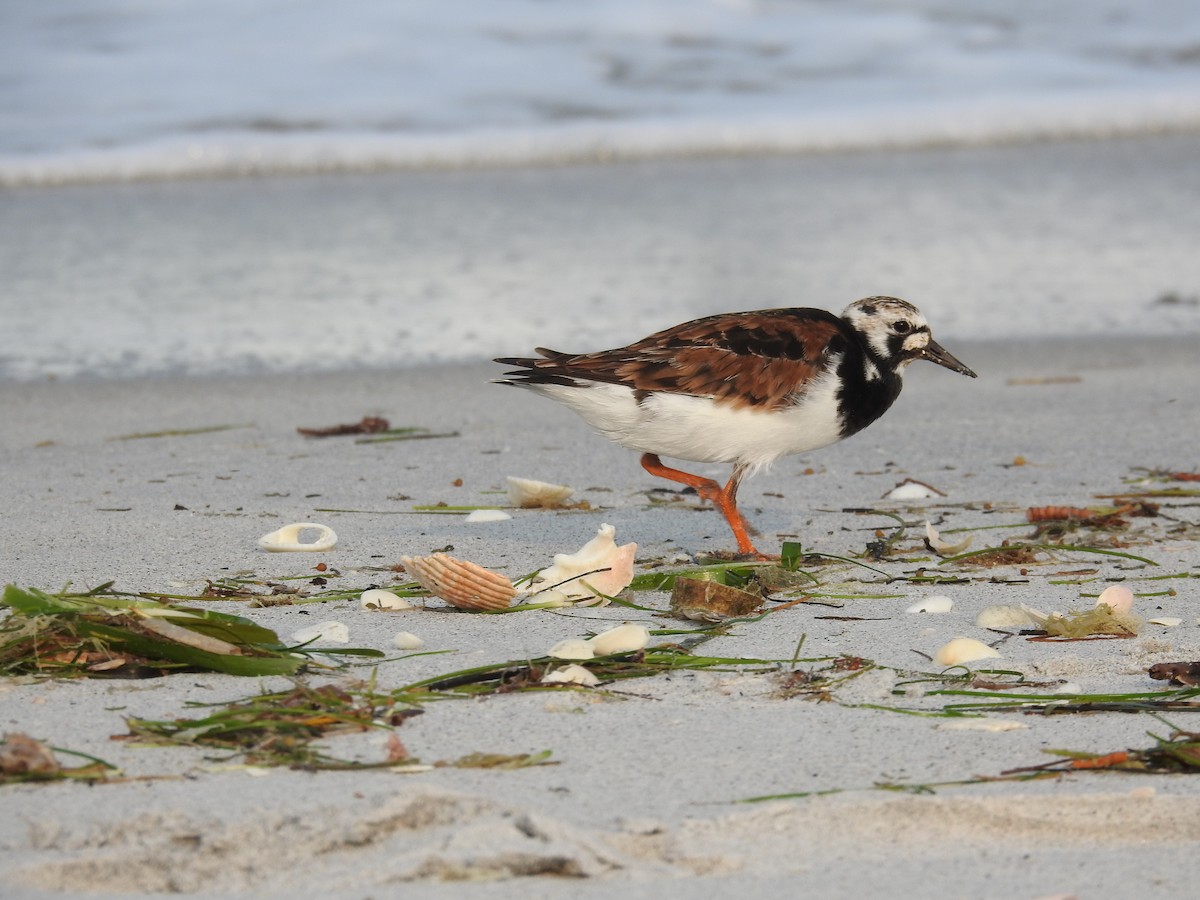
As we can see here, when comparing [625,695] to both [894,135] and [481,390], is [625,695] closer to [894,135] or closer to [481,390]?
[481,390]

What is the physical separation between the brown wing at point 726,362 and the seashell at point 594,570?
69 cm

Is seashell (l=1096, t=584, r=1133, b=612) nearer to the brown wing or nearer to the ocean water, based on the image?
the brown wing

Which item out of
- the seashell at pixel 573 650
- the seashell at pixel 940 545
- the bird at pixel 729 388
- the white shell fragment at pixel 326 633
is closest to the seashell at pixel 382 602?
the white shell fragment at pixel 326 633

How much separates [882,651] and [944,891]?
104 cm

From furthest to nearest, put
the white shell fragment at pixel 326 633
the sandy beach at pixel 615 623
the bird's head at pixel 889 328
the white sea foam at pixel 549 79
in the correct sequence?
the white sea foam at pixel 549 79 < the bird's head at pixel 889 328 < the white shell fragment at pixel 326 633 < the sandy beach at pixel 615 623

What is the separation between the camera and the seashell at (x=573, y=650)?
2.90 metres

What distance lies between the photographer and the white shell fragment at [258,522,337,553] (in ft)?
12.9

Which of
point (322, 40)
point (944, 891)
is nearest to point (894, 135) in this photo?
point (322, 40)

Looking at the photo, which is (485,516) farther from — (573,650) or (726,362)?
(573,650)

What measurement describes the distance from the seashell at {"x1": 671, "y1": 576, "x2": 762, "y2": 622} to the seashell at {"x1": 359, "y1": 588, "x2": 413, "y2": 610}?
61 centimetres

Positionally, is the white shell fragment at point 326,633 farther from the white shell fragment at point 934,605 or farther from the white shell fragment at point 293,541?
the white shell fragment at point 934,605

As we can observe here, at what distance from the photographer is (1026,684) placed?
9.30ft

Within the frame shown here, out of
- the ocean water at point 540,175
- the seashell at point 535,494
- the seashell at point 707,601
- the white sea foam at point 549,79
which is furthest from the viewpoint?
the white sea foam at point 549,79

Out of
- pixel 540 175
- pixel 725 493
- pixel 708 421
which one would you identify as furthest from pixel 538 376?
pixel 540 175
